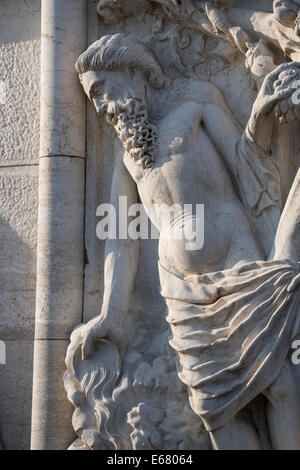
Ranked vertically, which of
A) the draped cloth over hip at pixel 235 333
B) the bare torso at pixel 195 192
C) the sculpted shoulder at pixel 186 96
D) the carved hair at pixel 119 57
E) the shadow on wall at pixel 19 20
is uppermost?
the shadow on wall at pixel 19 20

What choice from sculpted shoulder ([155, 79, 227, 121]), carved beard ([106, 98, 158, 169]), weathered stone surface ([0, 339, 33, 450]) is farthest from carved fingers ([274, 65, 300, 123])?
weathered stone surface ([0, 339, 33, 450])

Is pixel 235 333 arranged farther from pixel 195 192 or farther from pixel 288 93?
pixel 288 93

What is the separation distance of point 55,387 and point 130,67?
1794 mm

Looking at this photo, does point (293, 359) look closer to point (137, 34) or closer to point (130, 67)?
point (130, 67)

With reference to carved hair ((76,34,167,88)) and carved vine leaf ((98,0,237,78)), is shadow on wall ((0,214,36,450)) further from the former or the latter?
carved vine leaf ((98,0,237,78))

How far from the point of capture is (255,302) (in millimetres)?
3445

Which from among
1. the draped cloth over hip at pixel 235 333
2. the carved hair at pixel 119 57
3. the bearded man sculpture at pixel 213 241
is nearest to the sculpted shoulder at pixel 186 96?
the bearded man sculpture at pixel 213 241

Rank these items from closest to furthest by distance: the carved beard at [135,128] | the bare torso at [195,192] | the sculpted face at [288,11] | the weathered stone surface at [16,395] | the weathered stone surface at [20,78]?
the sculpted face at [288,11], the bare torso at [195,192], the carved beard at [135,128], the weathered stone surface at [16,395], the weathered stone surface at [20,78]

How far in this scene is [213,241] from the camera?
3.64m

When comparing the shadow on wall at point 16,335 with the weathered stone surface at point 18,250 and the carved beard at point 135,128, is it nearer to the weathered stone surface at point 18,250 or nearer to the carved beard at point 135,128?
the weathered stone surface at point 18,250

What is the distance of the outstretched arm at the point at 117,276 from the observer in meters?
3.83

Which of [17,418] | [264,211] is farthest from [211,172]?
[17,418]

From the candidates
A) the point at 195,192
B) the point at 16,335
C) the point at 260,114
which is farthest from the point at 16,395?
the point at 260,114

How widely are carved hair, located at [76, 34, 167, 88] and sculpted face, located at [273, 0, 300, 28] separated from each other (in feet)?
2.46
